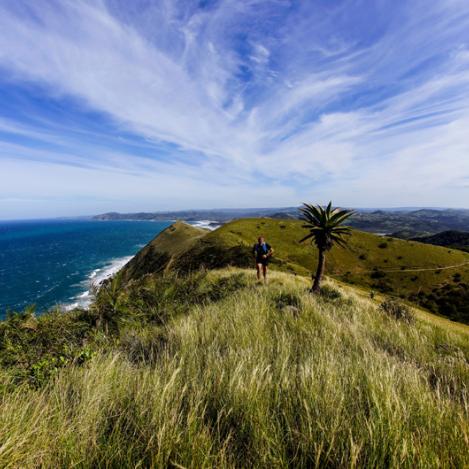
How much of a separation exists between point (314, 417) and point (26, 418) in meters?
2.44

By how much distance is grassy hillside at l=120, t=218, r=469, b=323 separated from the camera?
51.9 metres

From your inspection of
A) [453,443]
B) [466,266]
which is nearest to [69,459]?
[453,443]

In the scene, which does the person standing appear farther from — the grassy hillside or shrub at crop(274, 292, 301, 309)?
the grassy hillside

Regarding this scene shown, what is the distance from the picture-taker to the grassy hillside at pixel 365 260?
170 feet

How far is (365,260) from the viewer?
7088cm

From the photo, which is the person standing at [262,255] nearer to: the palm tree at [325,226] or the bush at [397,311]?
the palm tree at [325,226]

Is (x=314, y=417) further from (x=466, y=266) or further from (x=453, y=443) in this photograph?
(x=466, y=266)

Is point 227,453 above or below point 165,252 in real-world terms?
above

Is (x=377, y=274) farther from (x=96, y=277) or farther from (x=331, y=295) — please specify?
(x=96, y=277)

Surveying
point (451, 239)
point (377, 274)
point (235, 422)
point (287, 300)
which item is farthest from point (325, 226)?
point (451, 239)

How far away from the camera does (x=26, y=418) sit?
7.67ft

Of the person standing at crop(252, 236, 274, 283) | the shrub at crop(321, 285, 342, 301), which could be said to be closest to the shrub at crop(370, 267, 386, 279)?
the person standing at crop(252, 236, 274, 283)

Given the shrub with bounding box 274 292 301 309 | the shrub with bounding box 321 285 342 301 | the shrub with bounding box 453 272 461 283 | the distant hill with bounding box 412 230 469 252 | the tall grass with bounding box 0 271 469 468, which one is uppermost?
the tall grass with bounding box 0 271 469 468

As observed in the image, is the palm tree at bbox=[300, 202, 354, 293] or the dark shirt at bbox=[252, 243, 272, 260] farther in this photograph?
the palm tree at bbox=[300, 202, 354, 293]
